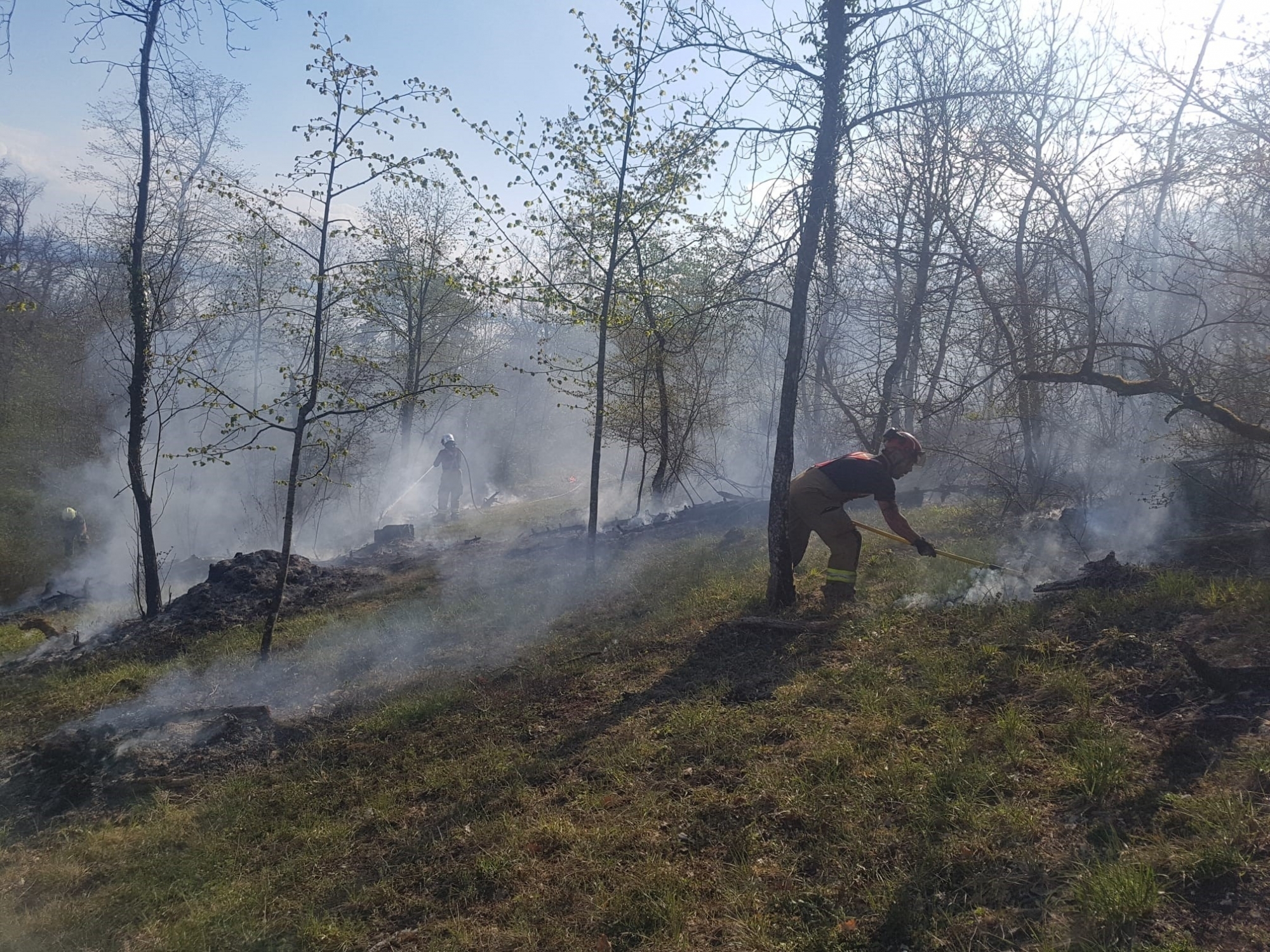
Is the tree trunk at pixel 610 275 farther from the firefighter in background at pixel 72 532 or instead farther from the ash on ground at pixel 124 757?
the firefighter in background at pixel 72 532

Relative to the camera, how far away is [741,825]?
11.4ft

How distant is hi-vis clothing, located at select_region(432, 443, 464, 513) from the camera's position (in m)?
20.1

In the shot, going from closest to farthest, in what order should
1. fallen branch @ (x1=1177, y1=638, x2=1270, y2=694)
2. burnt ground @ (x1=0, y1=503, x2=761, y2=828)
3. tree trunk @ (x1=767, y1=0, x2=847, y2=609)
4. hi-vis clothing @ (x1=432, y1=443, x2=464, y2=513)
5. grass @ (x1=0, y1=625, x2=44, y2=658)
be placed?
fallen branch @ (x1=1177, y1=638, x2=1270, y2=694) → burnt ground @ (x1=0, y1=503, x2=761, y2=828) → tree trunk @ (x1=767, y1=0, x2=847, y2=609) → grass @ (x1=0, y1=625, x2=44, y2=658) → hi-vis clothing @ (x1=432, y1=443, x2=464, y2=513)

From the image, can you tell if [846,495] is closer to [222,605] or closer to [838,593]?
[838,593]

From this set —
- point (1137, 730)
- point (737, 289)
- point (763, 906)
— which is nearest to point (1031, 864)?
point (763, 906)

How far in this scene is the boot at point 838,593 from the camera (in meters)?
6.66

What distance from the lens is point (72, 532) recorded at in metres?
14.8

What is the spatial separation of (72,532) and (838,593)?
1544 centimetres

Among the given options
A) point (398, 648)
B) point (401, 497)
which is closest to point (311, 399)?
point (398, 648)

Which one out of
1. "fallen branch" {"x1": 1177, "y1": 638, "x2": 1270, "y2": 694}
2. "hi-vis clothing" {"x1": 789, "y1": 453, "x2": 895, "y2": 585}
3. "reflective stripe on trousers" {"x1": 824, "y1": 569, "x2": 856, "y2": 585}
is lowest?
"reflective stripe on trousers" {"x1": 824, "y1": 569, "x2": 856, "y2": 585}

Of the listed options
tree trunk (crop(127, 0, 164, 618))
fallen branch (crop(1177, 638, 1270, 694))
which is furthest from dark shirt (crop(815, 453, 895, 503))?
tree trunk (crop(127, 0, 164, 618))

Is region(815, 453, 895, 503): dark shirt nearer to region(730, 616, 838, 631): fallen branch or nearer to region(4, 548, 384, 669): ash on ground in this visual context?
region(730, 616, 838, 631): fallen branch

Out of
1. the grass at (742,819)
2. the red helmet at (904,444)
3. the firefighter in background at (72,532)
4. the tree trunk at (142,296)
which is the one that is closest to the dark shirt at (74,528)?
the firefighter in background at (72,532)

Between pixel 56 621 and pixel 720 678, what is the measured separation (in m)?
10.7
